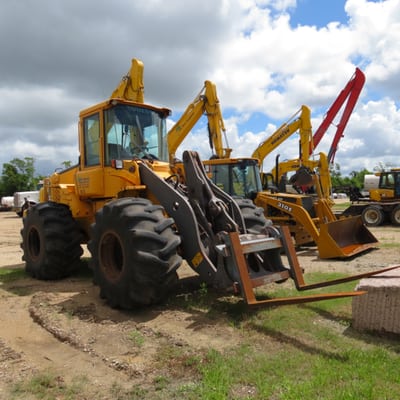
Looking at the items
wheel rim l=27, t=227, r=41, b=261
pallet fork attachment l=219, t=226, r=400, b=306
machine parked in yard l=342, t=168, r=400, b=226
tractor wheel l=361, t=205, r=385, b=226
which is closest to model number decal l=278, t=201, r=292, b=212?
pallet fork attachment l=219, t=226, r=400, b=306

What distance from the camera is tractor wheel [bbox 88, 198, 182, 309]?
4.92 metres

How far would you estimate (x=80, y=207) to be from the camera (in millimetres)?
7570

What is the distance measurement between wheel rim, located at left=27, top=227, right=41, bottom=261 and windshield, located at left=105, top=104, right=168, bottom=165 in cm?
217

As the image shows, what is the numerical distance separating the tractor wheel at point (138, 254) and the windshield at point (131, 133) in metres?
1.56

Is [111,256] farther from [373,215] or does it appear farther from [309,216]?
[373,215]

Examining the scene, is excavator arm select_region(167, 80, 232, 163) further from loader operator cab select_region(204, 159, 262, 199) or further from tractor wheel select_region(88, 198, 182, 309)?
tractor wheel select_region(88, 198, 182, 309)

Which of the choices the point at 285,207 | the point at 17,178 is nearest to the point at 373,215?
the point at 285,207

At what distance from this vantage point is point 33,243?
7.82 m

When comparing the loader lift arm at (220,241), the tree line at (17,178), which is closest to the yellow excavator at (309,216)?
the loader lift arm at (220,241)

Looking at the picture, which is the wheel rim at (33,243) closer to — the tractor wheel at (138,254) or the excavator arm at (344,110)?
the tractor wheel at (138,254)

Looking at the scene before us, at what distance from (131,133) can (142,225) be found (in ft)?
7.65

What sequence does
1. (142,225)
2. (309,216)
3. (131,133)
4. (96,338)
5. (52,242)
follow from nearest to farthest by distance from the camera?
(96,338)
(142,225)
(131,133)
(52,242)
(309,216)

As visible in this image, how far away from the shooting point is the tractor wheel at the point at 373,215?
18078 millimetres

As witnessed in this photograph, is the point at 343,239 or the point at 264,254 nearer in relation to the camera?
the point at 264,254
